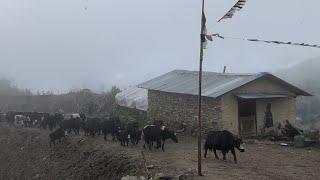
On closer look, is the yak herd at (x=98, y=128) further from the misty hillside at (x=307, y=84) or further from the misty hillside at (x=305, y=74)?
the misty hillside at (x=305, y=74)

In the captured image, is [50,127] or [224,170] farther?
[50,127]

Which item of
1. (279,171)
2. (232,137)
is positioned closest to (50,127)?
(232,137)

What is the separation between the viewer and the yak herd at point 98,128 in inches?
870

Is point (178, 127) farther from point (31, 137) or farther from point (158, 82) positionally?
point (31, 137)

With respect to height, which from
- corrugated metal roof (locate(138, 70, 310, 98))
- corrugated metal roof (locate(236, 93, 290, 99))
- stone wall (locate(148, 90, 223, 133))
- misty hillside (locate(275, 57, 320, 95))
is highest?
misty hillside (locate(275, 57, 320, 95))

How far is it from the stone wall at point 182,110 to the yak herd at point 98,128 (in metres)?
2.20

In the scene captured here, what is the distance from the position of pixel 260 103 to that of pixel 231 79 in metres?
2.11

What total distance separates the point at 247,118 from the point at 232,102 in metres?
1.40

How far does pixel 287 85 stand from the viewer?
2723cm

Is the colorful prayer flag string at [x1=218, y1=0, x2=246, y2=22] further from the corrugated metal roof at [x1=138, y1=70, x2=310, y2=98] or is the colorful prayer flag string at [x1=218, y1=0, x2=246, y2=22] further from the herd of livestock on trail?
the corrugated metal roof at [x1=138, y1=70, x2=310, y2=98]

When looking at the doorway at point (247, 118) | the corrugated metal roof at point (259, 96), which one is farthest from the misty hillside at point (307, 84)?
the doorway at point (247, 118)

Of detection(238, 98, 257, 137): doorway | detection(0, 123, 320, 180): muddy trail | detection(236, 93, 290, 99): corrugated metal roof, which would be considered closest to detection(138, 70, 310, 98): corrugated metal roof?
detection(236, 93, 290, 99): corrugated metal roof

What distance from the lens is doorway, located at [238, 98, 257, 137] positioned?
A: 2605cm

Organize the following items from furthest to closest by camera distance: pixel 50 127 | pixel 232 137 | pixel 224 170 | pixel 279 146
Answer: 1. pixel 50 127
2. pixel 279 146
3. pixel 232 137
4. pixel 224 170
